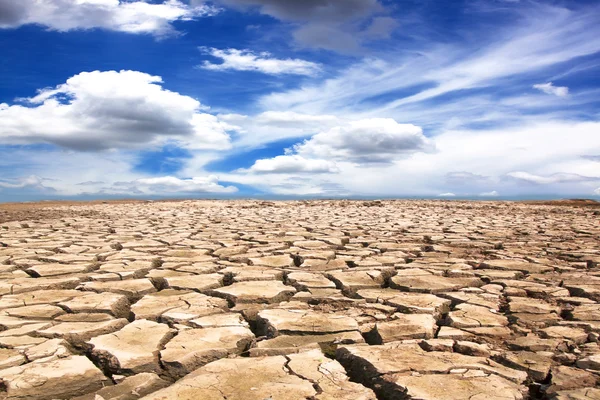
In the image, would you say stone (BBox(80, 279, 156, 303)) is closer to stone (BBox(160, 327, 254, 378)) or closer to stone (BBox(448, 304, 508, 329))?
stone (BBox(160, 327, 254, 378))

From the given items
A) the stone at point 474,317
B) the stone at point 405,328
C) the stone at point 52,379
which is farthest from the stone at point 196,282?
the stone at point 474,317

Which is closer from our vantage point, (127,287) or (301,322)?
(301,322)

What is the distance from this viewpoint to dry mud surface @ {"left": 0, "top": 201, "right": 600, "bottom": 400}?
1.52m

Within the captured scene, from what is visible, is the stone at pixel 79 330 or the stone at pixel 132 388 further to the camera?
the stone at pixel 79 330

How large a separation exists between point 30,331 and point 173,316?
0.61 metres

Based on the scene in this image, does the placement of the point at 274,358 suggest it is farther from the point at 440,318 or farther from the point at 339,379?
the point at 440,318

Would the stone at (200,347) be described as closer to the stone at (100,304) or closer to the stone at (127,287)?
the stone at (100,304)

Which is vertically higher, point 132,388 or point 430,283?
point 430,283

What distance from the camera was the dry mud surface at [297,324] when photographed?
1.52 metres

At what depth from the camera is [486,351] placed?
1.80m

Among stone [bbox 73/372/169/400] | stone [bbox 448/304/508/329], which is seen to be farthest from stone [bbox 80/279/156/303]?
stone [bbox 448/304/508/329]

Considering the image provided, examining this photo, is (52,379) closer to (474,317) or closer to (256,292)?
(256,292)

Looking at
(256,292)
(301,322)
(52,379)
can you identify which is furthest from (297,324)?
(52,379)

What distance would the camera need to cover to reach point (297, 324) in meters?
2.10
